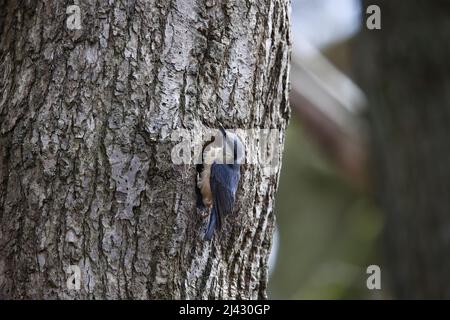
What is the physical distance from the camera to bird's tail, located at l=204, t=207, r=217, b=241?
2.33m

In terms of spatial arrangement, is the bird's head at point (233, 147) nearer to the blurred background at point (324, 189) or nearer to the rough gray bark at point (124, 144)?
the rough gray bark at point (124, 144)

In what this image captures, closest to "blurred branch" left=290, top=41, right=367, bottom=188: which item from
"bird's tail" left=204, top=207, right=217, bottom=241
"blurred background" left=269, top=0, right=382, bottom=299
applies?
"blurred background" left=269, top=0, right=382, bottom=299

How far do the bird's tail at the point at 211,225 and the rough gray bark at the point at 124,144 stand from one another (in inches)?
0.8

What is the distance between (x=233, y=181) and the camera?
2.37 meters

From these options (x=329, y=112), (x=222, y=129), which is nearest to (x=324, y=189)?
(x=329, y=112)

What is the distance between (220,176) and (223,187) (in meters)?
0.03

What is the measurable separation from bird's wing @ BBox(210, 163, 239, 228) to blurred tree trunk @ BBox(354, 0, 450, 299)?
2.34m

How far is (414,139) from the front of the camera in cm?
460

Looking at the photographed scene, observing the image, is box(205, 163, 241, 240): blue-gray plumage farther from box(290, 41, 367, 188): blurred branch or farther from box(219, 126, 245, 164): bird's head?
box(290, 41, 367, 188): blurred branch

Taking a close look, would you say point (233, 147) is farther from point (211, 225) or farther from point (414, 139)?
point (414, 139)

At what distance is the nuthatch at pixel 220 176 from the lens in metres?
2.32

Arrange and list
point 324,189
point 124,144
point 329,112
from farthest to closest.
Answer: point 324,189 < point 329,112 < point 124,144
